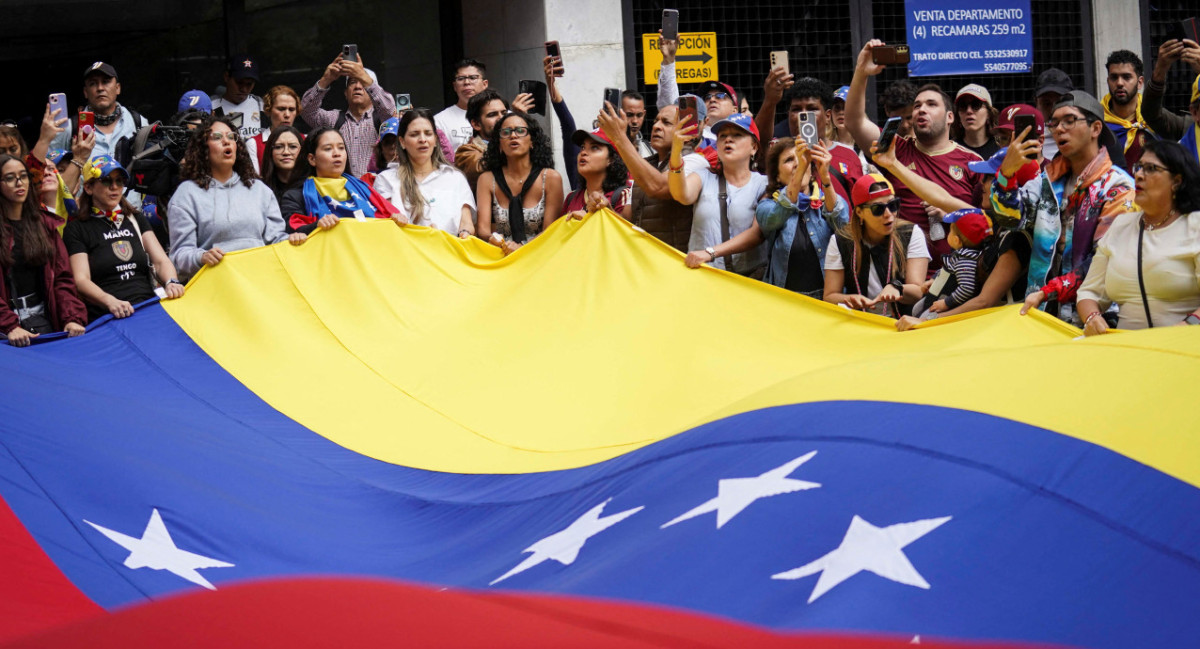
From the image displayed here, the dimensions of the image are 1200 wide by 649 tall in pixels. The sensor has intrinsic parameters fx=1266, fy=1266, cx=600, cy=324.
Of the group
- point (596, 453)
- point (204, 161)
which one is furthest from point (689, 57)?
point (596, 453)

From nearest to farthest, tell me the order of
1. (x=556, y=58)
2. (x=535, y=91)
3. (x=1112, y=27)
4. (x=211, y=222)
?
(x=211, y=222), (x=556, y=58), (x=535, y=91), (x=1112, y=27)

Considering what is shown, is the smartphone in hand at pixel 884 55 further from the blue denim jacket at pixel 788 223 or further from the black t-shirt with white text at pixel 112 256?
the black t-shirt with white text at pixel 112 256

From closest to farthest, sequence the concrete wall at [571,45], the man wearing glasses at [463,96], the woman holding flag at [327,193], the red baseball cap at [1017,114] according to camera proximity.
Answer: the red baseball cap at [1017,114]
the woman holding flag at [327,193]
the man wearing glasses at [463,96]
the concrete wall at [571,45]

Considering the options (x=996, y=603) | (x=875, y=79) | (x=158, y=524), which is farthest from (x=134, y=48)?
(x=996, y=603)

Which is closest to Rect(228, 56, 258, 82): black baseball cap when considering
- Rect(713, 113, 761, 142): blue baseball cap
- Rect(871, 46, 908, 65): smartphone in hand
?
Rect(713, 113, 761, 142): blue baseball cap

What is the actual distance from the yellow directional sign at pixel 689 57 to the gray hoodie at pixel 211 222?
5.17 metres

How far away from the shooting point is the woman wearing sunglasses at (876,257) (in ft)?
21.0

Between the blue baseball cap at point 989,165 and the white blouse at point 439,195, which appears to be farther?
the white blouse at point 439,195

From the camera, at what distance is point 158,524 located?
4.65 metres

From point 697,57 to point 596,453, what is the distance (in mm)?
7307

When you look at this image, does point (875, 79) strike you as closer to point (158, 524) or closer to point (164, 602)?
point (158, 524)

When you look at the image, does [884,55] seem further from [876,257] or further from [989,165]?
[876,257]

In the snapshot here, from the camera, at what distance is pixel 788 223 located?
6.89 meters

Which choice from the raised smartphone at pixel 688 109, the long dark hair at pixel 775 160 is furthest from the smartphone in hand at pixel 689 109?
the long dark hair at pixel 775 160
